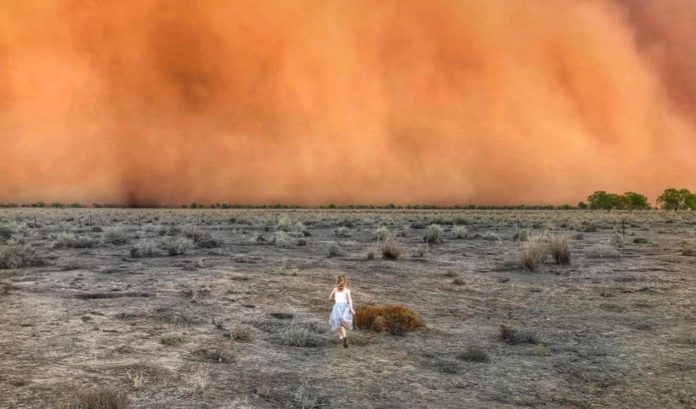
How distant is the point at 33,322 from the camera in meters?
13.4

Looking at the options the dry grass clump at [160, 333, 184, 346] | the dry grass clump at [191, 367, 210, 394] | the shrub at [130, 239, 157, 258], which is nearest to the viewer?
the dry grass clump at [191, 367, 210, 394]

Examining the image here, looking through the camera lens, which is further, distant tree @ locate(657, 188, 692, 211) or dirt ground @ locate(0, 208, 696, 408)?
distant tree @ locate(657, 188, 692, 211)

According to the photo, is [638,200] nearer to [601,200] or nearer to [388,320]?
[601,200]

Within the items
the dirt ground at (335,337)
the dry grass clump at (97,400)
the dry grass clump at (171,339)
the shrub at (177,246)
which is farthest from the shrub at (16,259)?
the dry grass clump at (97,400)

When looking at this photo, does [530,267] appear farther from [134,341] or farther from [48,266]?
[48,266]

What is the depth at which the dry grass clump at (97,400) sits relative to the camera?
777 centimetres

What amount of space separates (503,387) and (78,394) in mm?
6811

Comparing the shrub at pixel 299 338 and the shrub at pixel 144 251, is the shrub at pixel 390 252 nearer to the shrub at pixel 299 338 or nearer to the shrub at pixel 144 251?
the shrub at pixel 144 251

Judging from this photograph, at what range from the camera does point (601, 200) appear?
574 ft

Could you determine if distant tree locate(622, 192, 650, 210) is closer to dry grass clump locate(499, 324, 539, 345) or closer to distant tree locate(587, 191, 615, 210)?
distant tree locate(587, 191, 615, 210)

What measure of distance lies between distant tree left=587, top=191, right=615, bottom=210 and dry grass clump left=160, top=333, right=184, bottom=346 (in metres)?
179

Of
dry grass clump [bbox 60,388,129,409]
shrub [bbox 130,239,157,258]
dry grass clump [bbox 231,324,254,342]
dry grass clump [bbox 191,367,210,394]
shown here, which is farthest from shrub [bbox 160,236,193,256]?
dry grass clump [bbox 60,388,129,409]

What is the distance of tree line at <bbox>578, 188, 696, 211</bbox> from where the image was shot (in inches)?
6043

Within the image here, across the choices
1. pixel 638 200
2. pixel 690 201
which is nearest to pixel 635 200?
pixel 638 200
